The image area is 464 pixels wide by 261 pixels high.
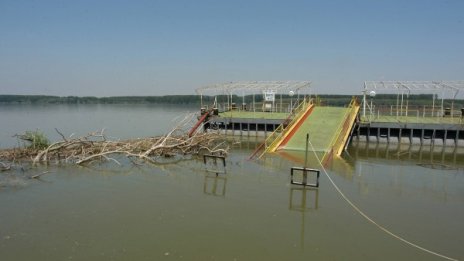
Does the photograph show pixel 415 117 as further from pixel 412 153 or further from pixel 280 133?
pixel 280 133

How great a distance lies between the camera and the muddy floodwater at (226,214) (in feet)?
32.2

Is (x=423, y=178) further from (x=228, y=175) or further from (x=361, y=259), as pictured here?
(x=361, y=259)

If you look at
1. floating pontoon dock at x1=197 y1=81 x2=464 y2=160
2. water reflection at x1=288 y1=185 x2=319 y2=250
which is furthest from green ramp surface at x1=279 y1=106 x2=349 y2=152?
water reflection at x1=288 y1=185 x2=319 y2=250

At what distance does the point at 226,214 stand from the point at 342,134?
15476 mm

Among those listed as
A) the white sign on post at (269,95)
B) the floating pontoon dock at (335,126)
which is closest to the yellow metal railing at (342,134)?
the floating pontoon dock at (335,126)

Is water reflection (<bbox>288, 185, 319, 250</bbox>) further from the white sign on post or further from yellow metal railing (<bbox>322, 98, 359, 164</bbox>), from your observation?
the white sign on post

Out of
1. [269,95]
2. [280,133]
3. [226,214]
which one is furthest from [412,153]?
[226,214]

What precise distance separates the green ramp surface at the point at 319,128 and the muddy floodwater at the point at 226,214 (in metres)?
4.38

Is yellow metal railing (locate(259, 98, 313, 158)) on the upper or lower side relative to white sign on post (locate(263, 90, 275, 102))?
lower

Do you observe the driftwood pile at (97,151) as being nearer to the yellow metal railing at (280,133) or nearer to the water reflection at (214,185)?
the yellow metal railing at (280,133)

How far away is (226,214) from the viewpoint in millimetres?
12555

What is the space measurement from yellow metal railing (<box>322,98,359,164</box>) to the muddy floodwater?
8.22 feet

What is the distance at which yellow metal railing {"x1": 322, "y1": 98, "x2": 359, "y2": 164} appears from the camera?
893 inches

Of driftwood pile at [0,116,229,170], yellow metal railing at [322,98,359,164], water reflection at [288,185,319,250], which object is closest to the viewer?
water reflection at [288,185,319,250]
